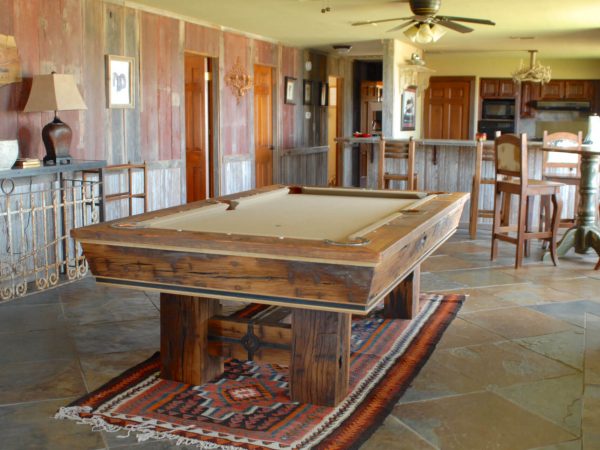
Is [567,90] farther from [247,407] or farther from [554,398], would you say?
[247,407]

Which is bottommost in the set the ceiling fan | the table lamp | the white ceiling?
the table lamp

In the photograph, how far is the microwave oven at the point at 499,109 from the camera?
12805mm

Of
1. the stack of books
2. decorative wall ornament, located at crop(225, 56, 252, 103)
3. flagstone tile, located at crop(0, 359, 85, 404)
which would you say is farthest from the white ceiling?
flagstone tile, located at crop(0, 359, 85, 404)

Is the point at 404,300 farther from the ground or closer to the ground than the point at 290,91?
closer to the ground

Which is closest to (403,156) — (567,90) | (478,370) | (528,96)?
(478,370)

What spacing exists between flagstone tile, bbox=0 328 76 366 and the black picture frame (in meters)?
7.05

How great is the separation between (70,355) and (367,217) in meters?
1.68

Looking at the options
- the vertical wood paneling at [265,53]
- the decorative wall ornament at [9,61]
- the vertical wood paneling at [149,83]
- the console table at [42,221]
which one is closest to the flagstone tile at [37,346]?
the console table at [42,221]

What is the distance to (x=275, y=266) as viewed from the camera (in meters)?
2.54

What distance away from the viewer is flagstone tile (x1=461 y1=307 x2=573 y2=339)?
13.3 feet

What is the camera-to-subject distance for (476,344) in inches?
151

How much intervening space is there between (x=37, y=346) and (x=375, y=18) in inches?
207

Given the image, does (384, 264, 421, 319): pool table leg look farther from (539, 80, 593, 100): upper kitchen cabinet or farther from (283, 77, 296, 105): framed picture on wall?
(539, 80, 593, 100): upper kitchen cabinet

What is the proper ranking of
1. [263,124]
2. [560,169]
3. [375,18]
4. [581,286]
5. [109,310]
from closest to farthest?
[109,310] < [581,286] < [375,18] < [560,169] < [263,124]
